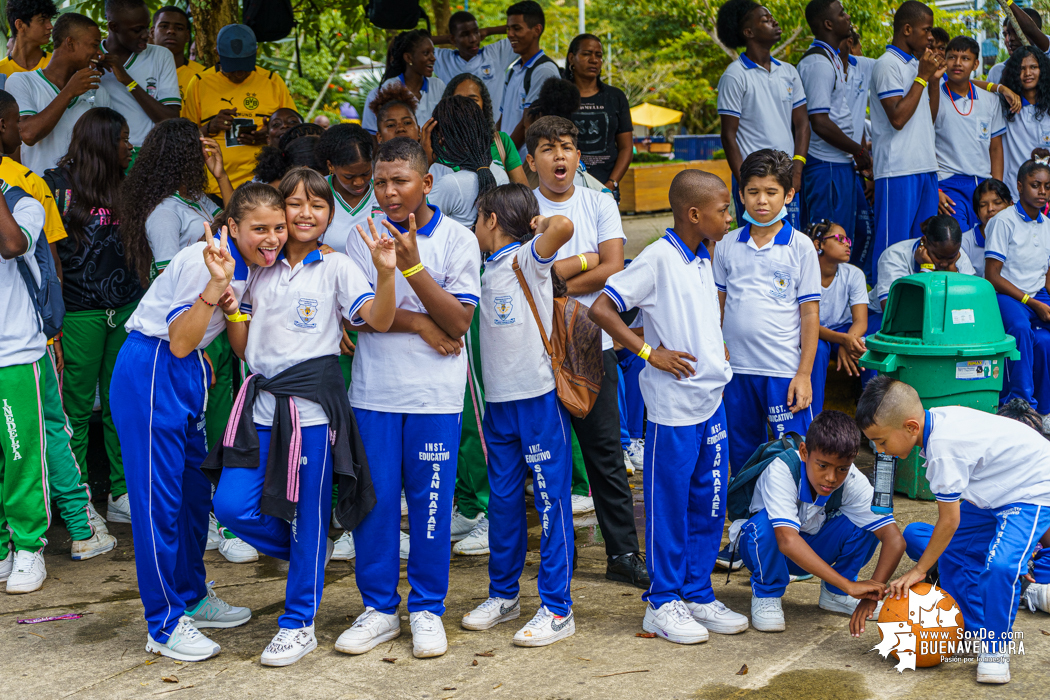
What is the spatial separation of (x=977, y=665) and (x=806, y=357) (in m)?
1.52

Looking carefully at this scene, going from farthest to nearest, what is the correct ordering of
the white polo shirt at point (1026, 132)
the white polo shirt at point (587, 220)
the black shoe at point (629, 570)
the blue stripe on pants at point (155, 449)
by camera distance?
the white polo shirt at point (1026, 132) < the white polo shirt at point (587, 220) < the black shoe at point (629, 570) < the blue stripe on pants at point (155, 449)

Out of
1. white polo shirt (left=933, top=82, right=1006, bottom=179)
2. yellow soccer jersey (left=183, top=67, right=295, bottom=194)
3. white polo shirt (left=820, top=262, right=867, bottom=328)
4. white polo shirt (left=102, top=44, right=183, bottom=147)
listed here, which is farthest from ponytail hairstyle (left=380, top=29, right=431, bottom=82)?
white polo shirt (left=933, top=82, right=1006, bottom=179)

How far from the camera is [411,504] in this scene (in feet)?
12.5

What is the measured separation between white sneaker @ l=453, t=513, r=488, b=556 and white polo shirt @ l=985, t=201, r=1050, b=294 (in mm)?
3888

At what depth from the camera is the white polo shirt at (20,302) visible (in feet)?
14.5

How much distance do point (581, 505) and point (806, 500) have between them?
1.68 m

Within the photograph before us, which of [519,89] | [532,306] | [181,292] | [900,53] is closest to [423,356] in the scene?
[532,306]

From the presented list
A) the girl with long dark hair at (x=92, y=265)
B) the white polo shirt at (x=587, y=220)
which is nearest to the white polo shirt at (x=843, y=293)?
the white polo shirt at (x=587, y=220)

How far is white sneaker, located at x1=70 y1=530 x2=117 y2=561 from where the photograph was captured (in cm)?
487

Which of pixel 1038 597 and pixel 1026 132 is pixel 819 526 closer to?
pixel 1038 597

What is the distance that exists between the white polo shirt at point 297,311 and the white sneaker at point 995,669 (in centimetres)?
242

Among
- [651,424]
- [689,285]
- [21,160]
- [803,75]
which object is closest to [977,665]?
[651,424]

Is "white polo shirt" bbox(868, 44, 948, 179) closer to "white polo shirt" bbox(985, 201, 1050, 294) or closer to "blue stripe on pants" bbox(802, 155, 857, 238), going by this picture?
"blue stripe on pants" bbox(802, 155, 857, 238)

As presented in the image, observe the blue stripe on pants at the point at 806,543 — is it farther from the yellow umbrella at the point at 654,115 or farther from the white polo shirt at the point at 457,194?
the yellow umbrella at the point at 654,115
